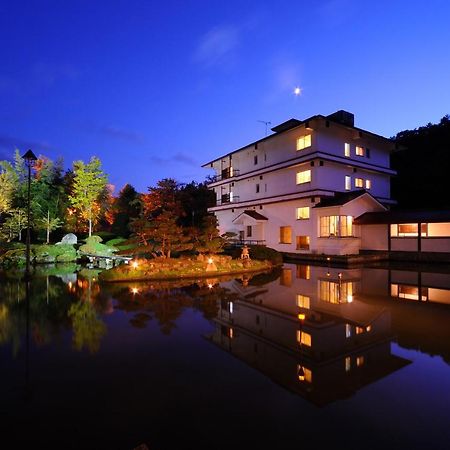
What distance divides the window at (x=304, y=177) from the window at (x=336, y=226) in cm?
379

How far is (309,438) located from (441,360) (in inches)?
136

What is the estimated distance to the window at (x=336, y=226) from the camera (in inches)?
935

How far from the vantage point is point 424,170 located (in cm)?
3506

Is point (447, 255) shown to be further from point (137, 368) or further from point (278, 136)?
point (137, 368)

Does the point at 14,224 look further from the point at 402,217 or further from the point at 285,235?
the point at 402,217

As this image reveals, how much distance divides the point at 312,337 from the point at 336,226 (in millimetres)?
18746

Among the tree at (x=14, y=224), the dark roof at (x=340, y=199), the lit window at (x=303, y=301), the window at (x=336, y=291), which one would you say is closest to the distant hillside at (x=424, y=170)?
the dark roof at (x=340, y=199)

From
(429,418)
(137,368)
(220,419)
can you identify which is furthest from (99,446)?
(429,418)

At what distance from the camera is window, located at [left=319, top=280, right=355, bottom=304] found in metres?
10.1

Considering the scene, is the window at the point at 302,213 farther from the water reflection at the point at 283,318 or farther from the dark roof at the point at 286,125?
the water reflection at the point at 283,318

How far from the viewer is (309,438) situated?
3.35 metres

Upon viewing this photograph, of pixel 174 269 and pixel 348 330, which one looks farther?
pixel 174 269

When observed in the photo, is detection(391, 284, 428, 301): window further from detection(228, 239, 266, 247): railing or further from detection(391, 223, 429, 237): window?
detection(228, 239, 266, 247): railing

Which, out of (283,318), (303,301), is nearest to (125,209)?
(303,301)
